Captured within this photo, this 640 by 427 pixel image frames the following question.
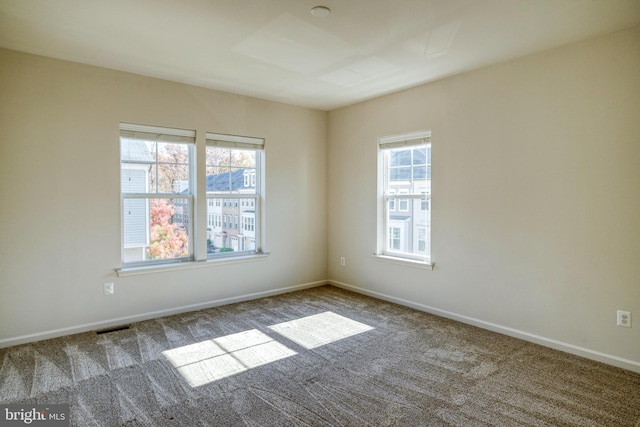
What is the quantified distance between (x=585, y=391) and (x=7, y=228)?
4.78 meters

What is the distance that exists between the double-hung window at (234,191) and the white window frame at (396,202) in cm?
161

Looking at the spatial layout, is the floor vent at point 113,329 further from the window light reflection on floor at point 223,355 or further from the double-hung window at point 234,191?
the double-hung window at point 234,191

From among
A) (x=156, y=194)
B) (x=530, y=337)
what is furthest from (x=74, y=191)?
(x=530, y=337)

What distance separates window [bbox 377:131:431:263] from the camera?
4242 millimetres

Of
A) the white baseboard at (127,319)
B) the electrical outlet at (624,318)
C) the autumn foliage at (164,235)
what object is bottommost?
the white baseboard at (127,319)

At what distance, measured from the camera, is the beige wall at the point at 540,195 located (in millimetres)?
2809

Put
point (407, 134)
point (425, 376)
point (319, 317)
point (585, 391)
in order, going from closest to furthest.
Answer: point (585, 391) → point (425, 376) → point (319, 317) → point (407, 134)

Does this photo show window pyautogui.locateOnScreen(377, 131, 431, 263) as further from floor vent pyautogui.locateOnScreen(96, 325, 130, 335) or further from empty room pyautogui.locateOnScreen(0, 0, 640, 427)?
floor vent pyautogui.locateOnScreen(96, 325, 130, 335)

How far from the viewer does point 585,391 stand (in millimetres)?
2480

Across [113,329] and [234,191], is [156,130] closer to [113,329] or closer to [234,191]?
[234,191]

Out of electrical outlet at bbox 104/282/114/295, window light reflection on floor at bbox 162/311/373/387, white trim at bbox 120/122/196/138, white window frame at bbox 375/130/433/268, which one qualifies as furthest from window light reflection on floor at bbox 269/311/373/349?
white trim at bbox 120/122/196/138

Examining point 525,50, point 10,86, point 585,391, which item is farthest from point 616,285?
point 10,86

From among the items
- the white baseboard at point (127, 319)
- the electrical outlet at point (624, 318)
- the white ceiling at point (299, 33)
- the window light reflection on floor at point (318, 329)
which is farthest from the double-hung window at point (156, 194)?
the electrical outlet at point (624, 318)

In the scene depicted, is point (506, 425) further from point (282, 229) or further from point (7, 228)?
point (7, 228)
